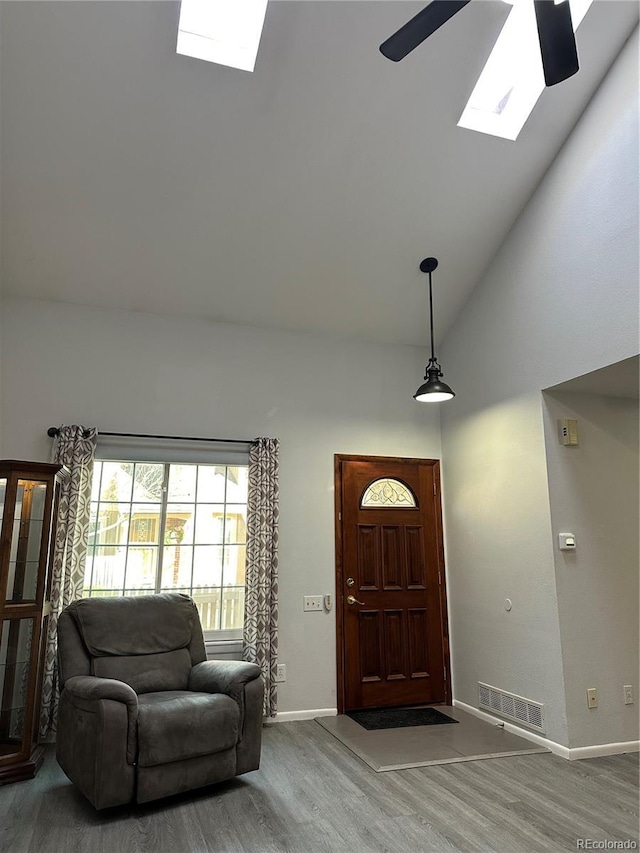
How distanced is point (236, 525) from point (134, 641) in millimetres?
1332

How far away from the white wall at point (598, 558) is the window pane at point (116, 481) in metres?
3.13

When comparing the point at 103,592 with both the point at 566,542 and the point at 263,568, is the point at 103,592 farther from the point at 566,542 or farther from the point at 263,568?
the point at 566,542

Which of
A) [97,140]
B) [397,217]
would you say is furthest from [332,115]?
[97,140]

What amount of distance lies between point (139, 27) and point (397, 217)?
2.05m

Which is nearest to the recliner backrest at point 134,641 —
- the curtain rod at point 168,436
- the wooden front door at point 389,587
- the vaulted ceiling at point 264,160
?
the curtain rod at point 168,436

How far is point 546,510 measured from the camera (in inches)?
158

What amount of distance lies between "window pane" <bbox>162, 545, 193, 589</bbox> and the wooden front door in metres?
1.23

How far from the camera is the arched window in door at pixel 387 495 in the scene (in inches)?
200

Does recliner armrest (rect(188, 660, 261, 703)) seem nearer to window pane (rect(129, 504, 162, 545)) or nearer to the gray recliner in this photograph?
the gray recliner

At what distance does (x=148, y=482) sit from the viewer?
457 centimetres

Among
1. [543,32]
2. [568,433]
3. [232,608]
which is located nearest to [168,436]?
[232,608]

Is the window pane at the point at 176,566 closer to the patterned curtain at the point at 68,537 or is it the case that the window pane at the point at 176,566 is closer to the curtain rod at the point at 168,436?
the patterned curtain at the point at 68,537

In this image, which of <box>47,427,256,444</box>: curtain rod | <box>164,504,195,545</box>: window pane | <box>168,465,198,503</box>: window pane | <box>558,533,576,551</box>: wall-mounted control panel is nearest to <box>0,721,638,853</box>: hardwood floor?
<box>558,533,576,551</box>: wall-mounted control panel

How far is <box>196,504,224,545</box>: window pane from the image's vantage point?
4.62m
